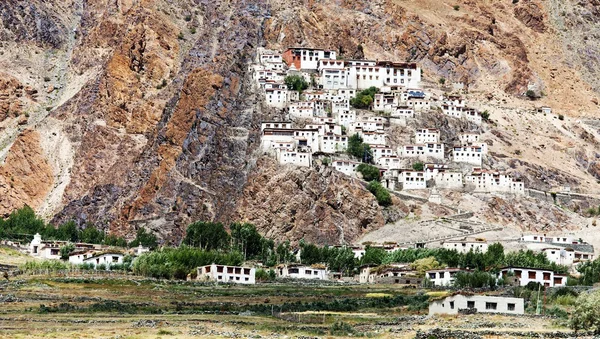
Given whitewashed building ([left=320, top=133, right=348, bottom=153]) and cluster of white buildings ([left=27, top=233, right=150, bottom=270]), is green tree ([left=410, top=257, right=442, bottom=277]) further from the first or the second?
whitewashed building ([left=320, top=133, right=348, bottom=153])

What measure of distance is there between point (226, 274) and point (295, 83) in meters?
56.8

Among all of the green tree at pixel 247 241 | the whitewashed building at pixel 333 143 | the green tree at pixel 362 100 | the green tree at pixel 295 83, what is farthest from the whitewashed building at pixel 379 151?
the green tree at pixel 247 241

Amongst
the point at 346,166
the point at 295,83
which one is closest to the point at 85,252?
the point at 346,166

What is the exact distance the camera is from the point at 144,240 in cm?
16488

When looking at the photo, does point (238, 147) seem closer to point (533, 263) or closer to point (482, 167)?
point (482, 167)

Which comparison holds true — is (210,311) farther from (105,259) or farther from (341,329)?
(105,259)

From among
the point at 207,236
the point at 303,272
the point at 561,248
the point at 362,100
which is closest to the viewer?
the point at 303,272

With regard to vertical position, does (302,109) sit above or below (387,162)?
above

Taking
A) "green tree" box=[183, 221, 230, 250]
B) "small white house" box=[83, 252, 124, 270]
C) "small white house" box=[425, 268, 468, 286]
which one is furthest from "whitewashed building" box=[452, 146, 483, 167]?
"small white house" box=[83, 252, 124, 270]

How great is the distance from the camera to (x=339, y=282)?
14475 centimetres

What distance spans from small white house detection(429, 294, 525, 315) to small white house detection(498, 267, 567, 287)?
30.4 meters

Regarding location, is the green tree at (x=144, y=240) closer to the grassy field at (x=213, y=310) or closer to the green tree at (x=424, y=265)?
the grassy field at (x=213, y=310)

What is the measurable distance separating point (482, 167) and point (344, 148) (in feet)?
67.3

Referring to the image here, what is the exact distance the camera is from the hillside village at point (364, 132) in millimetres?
176500
